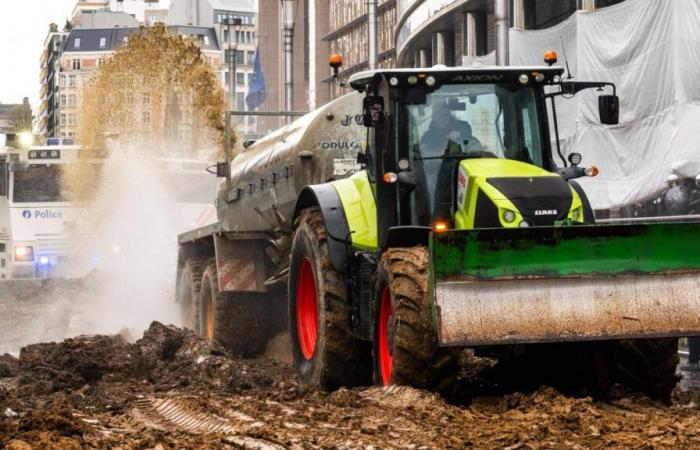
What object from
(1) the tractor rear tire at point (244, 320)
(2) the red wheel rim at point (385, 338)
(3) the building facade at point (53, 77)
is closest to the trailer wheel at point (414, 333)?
(2) the red wheel rim at point (385, 338)

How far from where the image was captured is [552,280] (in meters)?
9.88

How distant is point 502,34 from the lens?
865 inches

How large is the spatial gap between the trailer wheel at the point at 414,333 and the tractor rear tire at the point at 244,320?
788cm

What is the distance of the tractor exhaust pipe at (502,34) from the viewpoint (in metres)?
21.8

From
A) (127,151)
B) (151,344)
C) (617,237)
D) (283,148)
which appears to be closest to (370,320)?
(617,237)

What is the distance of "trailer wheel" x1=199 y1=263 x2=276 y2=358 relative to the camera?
17875 mm

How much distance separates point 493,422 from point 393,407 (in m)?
0.80

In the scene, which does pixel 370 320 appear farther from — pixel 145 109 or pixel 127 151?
pixel 145 109

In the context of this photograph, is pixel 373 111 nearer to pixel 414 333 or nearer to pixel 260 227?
pixel 414 333

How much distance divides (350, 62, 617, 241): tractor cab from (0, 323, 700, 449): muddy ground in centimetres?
152

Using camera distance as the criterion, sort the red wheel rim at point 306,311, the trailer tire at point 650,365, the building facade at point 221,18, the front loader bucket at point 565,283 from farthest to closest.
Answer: the building facade at point 221,18 → the red wheel rim at point 306,311 → the trailer tire at point 650,365 → the front loader bucket at point 565,283

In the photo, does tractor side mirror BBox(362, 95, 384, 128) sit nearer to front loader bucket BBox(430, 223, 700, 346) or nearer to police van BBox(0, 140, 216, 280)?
front loader bucket BBox(430, 223, 700, 346)

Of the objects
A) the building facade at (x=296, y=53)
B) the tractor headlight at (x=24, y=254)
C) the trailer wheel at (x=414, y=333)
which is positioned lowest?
the tractor headlight at (x=24, y=254)

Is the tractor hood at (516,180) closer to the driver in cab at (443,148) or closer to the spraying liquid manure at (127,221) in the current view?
the driver in cab at (443,148)
